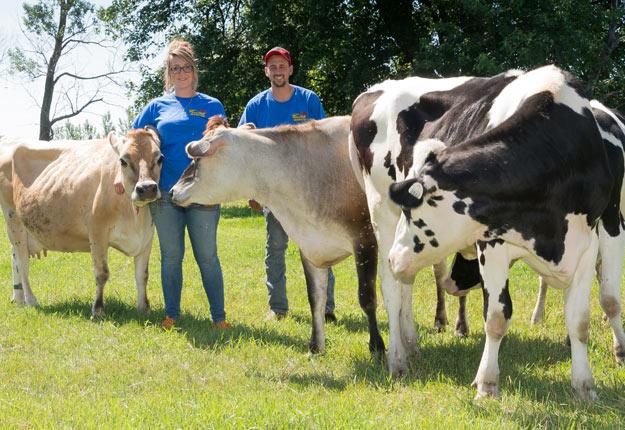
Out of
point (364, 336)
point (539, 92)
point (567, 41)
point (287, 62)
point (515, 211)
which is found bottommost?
point (364, 336)

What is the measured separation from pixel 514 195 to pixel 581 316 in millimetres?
1014

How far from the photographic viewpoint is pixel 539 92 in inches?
150

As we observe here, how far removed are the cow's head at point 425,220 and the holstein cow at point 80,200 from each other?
2.89m

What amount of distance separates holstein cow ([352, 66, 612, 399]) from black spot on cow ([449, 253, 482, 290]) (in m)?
1.21

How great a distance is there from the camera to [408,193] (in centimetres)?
361

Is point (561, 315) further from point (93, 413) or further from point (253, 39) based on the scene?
point (253, 39)

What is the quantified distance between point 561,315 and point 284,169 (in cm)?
337

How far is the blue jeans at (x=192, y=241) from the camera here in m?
6.15

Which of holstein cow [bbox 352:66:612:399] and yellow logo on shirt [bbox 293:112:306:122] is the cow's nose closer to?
yellow logo on shirt [bbox 293:112:306:122]

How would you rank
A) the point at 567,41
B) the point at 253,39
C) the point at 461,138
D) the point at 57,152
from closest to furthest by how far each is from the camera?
the point at 461,138 < the point at 57,152 < the point at 567,41 < the point at 253,39

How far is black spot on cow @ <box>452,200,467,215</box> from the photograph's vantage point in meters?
3.58

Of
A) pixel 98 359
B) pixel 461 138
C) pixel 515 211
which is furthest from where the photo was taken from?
pixel 98 359

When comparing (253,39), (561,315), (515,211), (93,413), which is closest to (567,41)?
(253,39)

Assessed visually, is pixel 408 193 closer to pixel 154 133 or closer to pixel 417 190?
pixel 417 190
